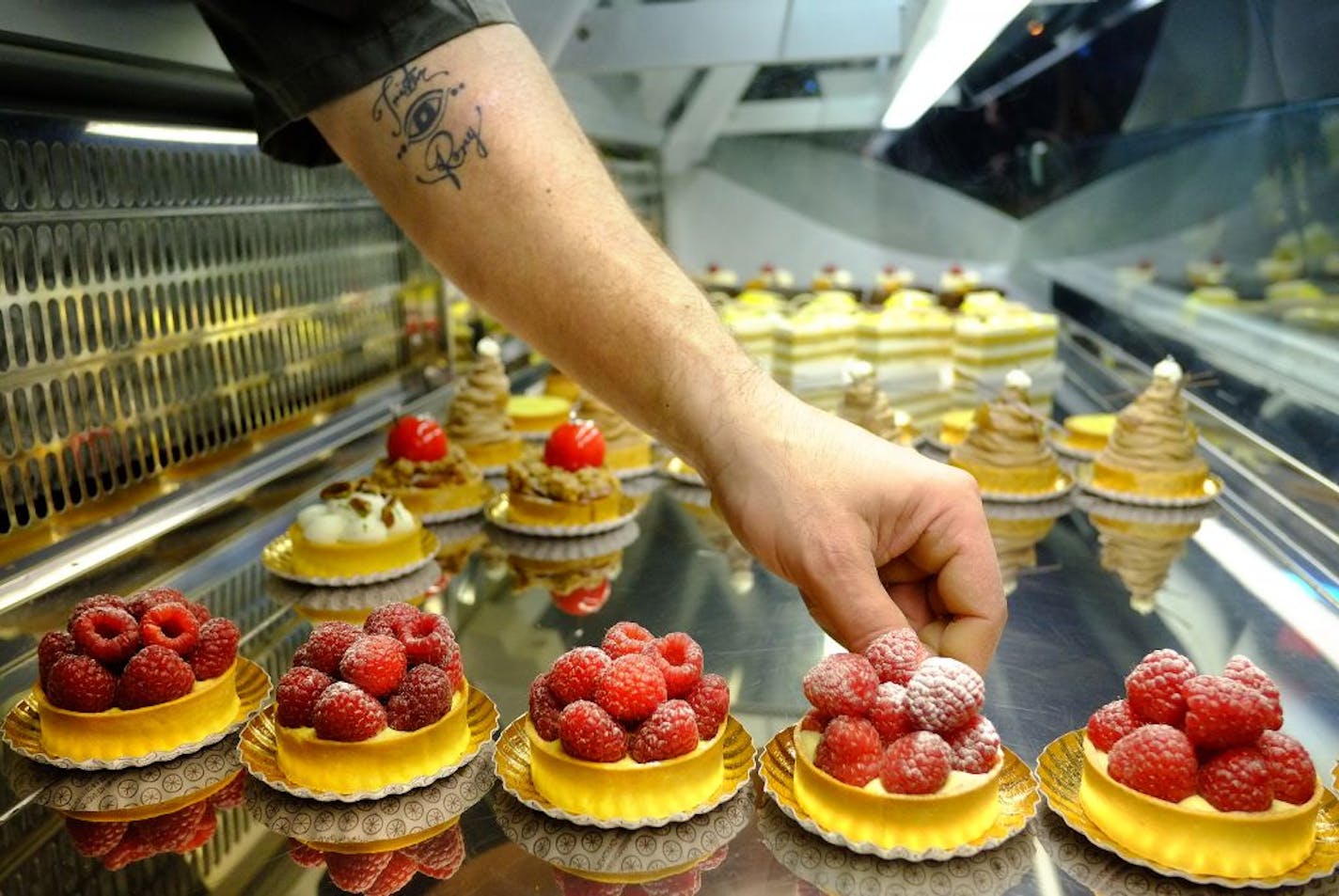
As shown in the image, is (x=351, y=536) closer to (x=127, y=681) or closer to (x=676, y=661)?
(x=127, y=681)

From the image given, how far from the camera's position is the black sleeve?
2.05m

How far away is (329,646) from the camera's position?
1.95 m

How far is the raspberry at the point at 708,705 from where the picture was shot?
6.13ft

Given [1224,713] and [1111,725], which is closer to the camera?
[1224,713]

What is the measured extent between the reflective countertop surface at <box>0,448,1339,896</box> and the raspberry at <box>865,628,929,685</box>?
26cm

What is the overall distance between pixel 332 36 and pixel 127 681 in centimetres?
A: 110

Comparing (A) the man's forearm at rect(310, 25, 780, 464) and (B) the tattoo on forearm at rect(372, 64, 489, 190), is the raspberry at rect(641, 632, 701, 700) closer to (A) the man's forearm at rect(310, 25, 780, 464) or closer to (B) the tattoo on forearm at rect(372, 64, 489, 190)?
(A) the man's forearm at rect(310, 25, 780, 464)

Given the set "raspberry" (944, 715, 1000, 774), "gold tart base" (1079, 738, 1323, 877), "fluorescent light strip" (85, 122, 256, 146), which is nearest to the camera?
"gold tart base" (1079, 738, 1323, 877)

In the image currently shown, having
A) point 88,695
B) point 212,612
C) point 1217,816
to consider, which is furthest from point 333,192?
point 1217,816

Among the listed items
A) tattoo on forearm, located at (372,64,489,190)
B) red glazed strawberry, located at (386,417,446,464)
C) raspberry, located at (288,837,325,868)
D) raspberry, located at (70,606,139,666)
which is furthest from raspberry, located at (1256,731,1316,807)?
red glazed strawberry, located at (386,417,446,464)

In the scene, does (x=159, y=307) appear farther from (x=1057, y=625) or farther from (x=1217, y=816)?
(x=1217, y=816)

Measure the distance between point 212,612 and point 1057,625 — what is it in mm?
1819

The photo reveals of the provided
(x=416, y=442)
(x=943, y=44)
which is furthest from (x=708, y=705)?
(x=943, y=44)

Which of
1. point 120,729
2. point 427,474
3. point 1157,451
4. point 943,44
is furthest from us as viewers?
point 943,44
